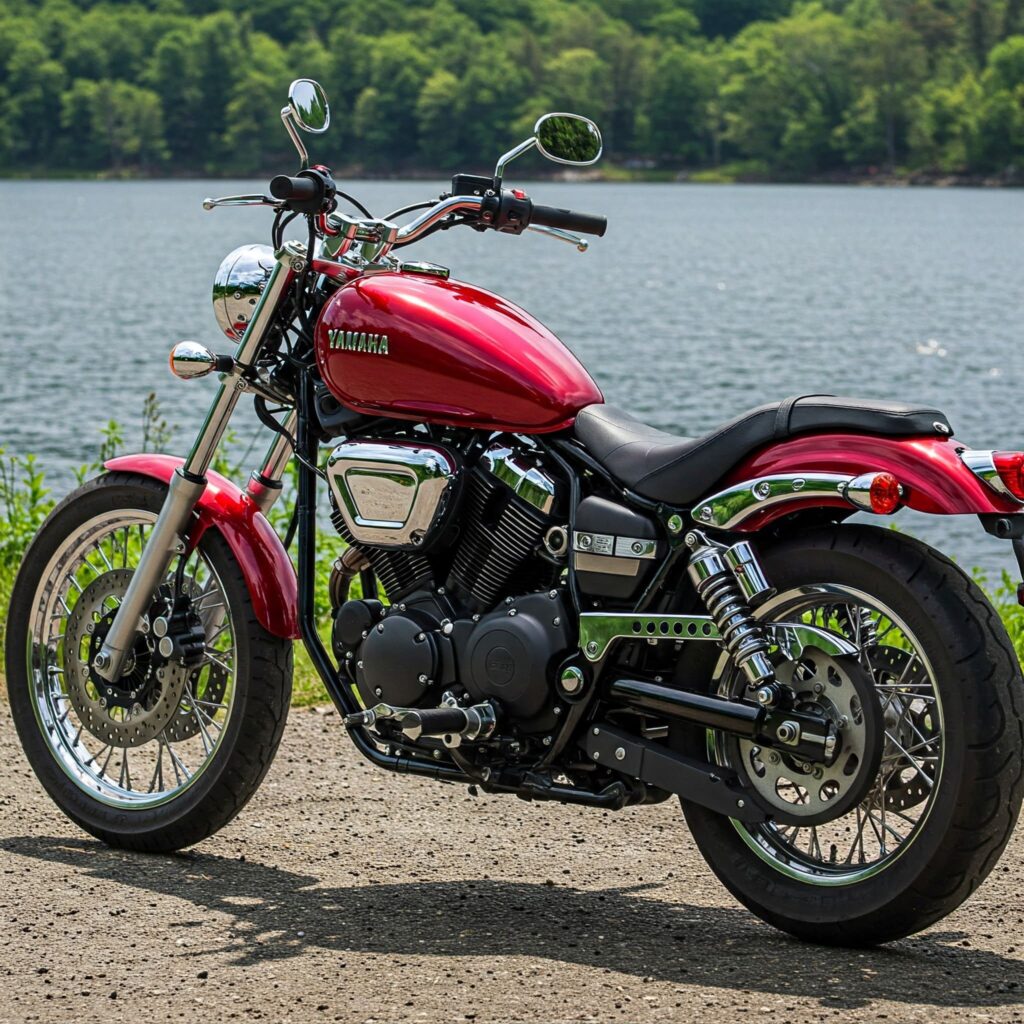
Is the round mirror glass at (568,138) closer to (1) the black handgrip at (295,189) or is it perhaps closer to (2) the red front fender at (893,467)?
(1) the black handgrip at (295,189)

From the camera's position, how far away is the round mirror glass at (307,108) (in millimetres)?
4789

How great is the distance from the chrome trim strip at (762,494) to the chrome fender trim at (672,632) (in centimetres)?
24


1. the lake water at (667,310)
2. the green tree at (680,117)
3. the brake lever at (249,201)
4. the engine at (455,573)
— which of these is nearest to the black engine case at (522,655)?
the engine at (455,573)

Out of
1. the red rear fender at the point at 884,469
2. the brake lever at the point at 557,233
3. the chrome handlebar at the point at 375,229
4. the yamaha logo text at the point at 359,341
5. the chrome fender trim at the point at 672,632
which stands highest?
the brake lever at the point at 557,233

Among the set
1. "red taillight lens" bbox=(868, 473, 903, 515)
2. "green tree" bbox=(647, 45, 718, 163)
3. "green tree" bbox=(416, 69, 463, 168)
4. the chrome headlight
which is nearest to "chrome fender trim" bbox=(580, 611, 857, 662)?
"red taillight lens" bbox=(868, 473, 903, 515)

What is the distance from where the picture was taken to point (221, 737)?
16.6 feet

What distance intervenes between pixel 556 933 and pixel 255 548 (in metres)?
1.38

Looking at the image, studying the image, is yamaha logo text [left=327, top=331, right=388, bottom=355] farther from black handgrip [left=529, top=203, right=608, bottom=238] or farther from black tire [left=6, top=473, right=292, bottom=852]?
black tire [left=6, top=473, right=292, bottom=852]

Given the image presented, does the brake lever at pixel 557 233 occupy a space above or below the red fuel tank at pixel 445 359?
above

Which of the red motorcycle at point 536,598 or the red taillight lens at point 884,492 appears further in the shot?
the red motorcycle at point 536,598

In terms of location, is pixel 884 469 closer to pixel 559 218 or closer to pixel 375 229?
pixel 559 218

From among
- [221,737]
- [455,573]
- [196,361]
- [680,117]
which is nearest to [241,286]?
[196,361]

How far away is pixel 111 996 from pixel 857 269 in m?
53.9

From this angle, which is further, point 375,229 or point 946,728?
point 375,229
